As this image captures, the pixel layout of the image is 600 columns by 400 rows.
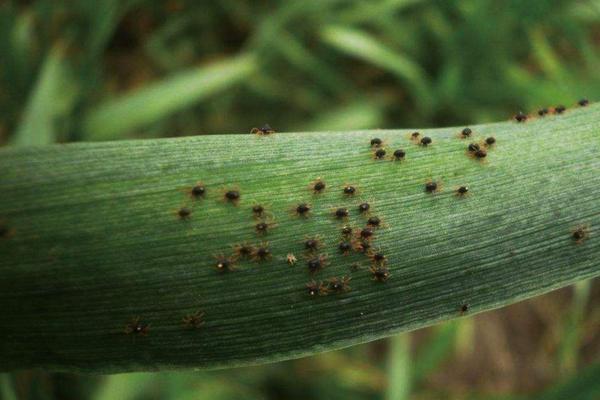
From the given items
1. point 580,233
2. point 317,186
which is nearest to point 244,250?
point 317,186

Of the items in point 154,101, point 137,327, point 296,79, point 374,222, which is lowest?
point 137,327

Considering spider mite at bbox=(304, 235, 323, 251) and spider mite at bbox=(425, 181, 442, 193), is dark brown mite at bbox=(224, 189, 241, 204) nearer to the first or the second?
spider mite at bbox=(304, 235, 323, 251)

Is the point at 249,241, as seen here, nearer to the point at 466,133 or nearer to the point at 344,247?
the point at 344,247

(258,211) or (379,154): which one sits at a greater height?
(379,154)

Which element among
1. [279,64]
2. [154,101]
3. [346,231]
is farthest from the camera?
[279,64]

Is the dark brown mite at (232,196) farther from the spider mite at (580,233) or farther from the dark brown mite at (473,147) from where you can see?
the spider mite at (580,233)

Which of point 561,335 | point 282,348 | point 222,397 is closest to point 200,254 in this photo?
point 282,348
